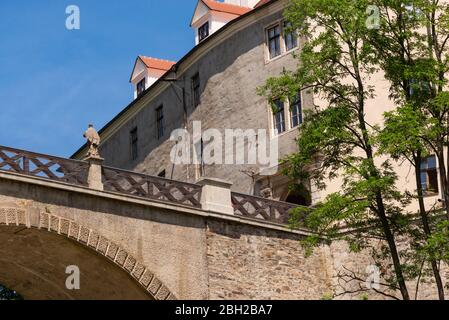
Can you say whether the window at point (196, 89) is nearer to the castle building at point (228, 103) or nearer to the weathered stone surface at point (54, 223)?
the castle building at point (228, 103)

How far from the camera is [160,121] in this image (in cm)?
4325

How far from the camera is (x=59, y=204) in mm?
26266

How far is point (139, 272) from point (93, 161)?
3178 millimetres

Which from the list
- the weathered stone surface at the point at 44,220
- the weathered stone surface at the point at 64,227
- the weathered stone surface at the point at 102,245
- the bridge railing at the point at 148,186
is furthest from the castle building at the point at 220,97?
the weathered stone surface at the point at 44,220

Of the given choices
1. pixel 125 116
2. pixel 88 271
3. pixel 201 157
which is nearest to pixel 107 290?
pixel 88 271

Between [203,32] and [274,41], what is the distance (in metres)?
6.03

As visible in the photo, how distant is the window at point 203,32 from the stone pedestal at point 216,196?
44.5ft

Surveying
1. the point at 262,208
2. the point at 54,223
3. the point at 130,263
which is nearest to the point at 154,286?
the point at 130,263

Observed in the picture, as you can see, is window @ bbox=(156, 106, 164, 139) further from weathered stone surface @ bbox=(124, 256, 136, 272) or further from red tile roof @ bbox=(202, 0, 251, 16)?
weathered stone surface @ bbox=(124, 256, 136, 272)

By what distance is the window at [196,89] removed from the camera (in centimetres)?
4047

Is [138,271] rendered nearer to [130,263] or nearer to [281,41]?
[130,263]

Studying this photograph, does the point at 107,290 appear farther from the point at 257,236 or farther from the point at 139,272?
the point at 257,236

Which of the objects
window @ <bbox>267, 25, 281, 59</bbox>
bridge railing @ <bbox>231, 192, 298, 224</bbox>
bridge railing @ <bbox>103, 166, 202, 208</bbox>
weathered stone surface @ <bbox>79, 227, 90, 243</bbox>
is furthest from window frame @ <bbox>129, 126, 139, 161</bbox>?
weathered stone surface @ <bbox>79, 227, 90, 243</bbox>

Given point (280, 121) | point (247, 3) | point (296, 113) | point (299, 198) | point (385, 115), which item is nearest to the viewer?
point (385, 115)
